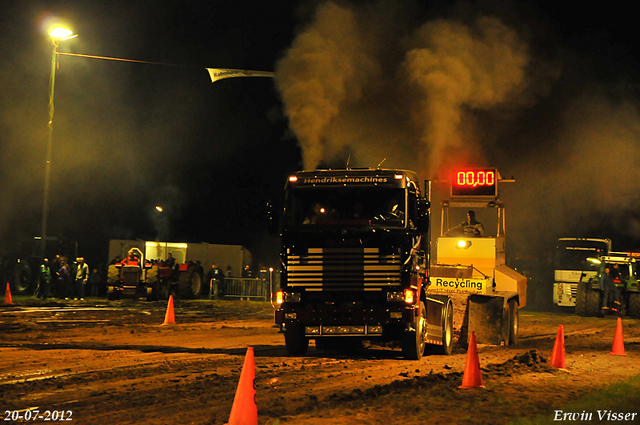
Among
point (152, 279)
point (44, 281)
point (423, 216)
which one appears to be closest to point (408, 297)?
point (423, 216)

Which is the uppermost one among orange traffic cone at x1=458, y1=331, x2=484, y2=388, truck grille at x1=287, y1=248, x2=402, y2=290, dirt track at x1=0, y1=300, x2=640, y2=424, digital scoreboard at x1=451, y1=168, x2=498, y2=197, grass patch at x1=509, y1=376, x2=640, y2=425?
digital scoreboard at x1=451, y1=168, x2=498, y2=197

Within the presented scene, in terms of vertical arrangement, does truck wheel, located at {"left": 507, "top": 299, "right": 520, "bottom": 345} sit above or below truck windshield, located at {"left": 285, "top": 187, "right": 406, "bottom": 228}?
below

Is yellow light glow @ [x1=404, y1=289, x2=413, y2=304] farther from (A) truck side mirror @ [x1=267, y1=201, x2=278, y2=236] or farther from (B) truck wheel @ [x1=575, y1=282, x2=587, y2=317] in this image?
(B) truck wheel @ [x1=575, y1=282, x2=587, y2=317]

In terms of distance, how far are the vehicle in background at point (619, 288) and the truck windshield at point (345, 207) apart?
16550 millimetres

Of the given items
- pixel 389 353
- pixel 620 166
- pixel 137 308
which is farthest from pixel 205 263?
pixel 389 353

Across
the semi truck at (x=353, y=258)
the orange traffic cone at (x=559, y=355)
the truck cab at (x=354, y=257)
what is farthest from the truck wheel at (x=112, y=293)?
the orange traffic cone at (x=559, y=355)

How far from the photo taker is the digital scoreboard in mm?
17353

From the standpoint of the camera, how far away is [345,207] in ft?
36.4

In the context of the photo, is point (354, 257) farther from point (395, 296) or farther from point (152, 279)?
point (152, 279)

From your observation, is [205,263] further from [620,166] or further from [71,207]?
[620,166]

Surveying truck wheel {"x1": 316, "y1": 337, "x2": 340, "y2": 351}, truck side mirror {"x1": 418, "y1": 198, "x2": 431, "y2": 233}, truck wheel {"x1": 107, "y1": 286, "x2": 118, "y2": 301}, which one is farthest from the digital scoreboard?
truck wheel {"x1": 107, "y1": 286, "x2": 118, "y2": 301}

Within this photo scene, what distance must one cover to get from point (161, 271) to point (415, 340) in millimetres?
18055

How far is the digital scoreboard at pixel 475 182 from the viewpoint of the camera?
683 inches

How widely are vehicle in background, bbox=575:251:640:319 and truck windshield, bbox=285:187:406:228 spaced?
1655cm
